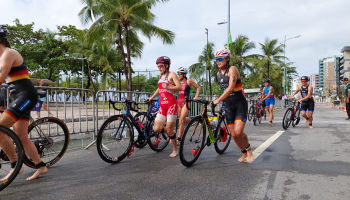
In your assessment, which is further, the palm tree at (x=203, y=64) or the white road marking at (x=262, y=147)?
the palm tree at (x=203, y=64)

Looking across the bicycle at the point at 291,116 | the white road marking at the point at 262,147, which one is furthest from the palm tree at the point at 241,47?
the white road marking at the point at 262,147

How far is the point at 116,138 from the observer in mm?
4781

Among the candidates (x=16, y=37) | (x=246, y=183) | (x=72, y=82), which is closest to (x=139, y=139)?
(x=246, y=183)

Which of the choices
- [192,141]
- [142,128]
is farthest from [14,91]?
[192,141]

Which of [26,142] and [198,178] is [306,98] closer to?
[198,178]

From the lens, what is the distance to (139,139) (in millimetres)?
5117

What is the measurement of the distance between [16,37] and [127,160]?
32.5 m

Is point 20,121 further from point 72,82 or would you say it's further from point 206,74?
point 72,82

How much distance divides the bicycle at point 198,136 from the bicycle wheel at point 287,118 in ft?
16.1

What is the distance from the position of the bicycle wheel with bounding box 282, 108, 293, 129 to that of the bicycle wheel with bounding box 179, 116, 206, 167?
557 cm

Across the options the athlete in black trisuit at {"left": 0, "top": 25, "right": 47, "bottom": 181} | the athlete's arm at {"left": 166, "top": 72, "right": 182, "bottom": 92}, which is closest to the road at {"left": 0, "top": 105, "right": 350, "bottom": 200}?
the athlete in black trisuit at {"left": 0, "top": 25, "right": 47, "bottom": 181}

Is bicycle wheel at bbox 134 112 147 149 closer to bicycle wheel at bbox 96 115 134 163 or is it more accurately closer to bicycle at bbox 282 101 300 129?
bicycle wheel at bbox 96 115 134 163

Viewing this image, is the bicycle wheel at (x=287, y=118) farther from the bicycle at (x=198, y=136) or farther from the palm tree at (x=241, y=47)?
the palm tree at (x=241, y=47)

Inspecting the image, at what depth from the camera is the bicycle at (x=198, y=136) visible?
4.28 m
